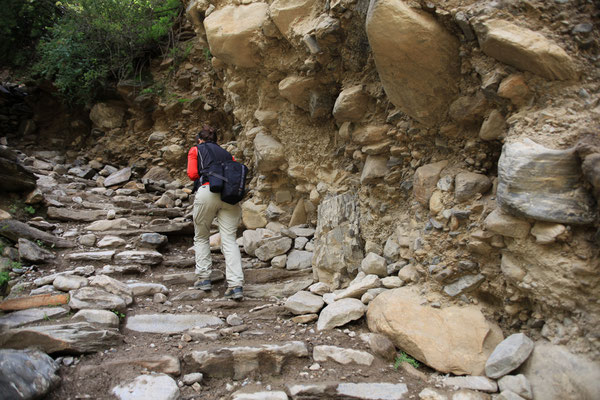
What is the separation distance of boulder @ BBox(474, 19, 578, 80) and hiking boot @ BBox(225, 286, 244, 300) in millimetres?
3315

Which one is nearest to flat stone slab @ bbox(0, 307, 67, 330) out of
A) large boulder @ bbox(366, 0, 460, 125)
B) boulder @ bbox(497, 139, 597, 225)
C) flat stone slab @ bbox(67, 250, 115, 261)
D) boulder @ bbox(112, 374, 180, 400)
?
boulder @ bbox(112, 374, 180, 400)

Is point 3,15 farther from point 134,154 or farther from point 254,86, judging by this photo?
point 254,86

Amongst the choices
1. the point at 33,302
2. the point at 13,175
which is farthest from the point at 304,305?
the point at 13,175

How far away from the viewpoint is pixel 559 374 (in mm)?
2352

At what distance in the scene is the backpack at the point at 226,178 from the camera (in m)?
4.43

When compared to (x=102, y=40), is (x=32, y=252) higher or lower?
lower

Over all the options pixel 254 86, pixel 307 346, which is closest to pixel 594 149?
pixel 307 346

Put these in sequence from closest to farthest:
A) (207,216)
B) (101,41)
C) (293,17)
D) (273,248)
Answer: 1. (207,216)
2. (293,17)
3. (273,248)
4. (101,41)

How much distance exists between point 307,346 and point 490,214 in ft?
5.81

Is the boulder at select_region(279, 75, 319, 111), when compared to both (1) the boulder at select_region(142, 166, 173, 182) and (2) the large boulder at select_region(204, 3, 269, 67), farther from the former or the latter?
(1) the boulder at select_region(142, 166, 173, 182)

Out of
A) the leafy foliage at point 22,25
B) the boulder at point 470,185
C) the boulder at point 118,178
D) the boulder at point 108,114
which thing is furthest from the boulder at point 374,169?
the leafy foliage at point 22,25

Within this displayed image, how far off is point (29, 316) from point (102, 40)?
27.9 feet

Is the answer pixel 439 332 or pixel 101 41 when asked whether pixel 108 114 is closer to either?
pixel 101 41

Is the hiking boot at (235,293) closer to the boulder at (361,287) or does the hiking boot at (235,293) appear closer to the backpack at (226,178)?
the backpack at (226,178)
